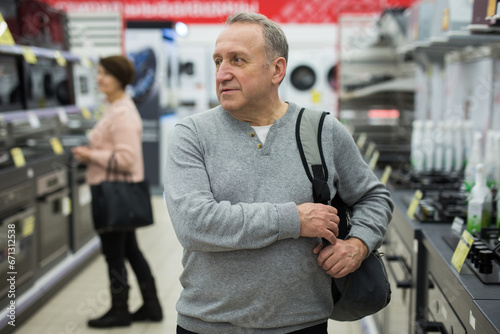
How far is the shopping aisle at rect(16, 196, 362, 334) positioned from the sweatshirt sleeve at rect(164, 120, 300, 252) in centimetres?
209

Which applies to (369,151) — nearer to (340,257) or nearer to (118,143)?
(118,143)

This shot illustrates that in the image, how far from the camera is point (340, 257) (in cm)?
139

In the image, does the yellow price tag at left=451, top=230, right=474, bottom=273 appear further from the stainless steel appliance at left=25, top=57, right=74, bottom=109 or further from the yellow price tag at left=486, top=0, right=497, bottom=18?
the stainless steel appliance at left=25, top=57, right=74, bottom=109

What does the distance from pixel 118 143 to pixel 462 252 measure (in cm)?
206

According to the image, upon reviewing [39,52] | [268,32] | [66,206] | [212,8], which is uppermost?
[212,8]

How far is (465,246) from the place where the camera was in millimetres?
1561

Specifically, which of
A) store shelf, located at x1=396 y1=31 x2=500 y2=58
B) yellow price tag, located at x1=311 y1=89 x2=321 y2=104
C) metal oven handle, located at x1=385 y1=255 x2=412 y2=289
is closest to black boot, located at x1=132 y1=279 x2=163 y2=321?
metal oven handle, located at x1=385 y1=255 x2=412 y2=289

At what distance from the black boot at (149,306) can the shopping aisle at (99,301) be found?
4 centimetres

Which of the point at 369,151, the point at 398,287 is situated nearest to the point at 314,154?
the point at 398,287

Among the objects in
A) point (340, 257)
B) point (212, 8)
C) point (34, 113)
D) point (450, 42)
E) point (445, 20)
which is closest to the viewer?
point (340, 257)

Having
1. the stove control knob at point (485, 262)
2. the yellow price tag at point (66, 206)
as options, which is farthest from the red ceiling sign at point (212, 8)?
the stove control knob at point (485, 262)

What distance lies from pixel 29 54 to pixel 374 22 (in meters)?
3.07

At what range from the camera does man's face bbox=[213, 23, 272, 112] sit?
1382 millimetres

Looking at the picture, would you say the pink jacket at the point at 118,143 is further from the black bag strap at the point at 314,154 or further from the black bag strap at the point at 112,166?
the black bag strap at the point at 314,154
